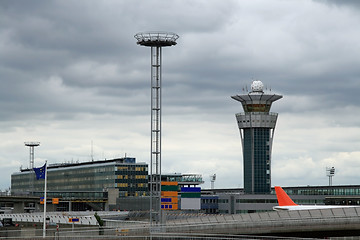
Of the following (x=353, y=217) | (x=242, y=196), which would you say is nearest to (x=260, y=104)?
(x=242, y=196)

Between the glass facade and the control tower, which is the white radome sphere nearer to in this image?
the control tower

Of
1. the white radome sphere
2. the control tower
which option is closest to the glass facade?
the control tower

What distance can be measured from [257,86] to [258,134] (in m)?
14.4

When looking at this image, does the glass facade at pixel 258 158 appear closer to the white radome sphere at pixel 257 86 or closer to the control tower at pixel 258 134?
the control tower at pixel 258 134

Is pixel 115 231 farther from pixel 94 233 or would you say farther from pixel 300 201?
pixel 300 201

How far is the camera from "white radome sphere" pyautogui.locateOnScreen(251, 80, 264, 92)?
195 m

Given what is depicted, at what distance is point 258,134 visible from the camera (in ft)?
627

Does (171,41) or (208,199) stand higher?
(171,41)

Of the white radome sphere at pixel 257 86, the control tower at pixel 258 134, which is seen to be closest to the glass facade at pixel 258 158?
the control tower at pixel 258 134

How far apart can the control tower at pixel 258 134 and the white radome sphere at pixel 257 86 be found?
113cm

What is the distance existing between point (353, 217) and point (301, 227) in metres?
6.16

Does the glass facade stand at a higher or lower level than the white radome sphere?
lower

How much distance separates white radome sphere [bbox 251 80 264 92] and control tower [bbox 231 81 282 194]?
1.13 m

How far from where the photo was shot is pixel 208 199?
188625 millimetres
